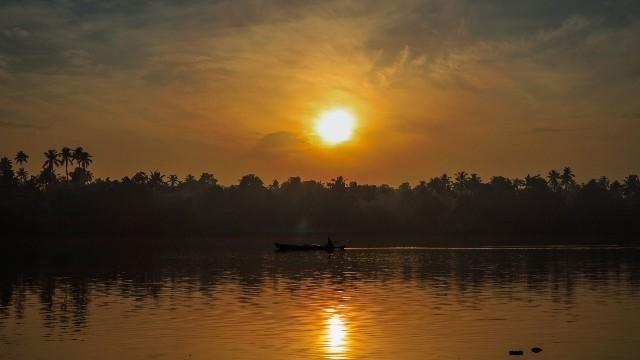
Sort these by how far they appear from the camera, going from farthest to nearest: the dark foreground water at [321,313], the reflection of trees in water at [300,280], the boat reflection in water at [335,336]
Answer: the reflection of trees in water at [300,280]
the dark foreground water at [321,313]
the boat reflection in water at [335,336]

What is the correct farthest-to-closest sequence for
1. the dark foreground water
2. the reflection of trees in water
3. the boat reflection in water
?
the reflection of trees in water, the dark foreground water, the boat reflection in water

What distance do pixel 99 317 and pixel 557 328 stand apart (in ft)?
88.3

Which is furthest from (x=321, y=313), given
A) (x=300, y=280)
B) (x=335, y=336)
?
(x=300, y=280)

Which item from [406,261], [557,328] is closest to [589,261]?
[406,261]

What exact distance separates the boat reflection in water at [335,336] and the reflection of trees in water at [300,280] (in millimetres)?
10749

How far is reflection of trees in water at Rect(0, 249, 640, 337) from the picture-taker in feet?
204

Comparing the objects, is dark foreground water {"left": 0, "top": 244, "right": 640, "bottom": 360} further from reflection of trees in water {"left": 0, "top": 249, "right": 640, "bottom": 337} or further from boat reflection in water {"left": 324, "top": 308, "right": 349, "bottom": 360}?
reflection of trees in water {"left": 0, "top": 249, "right": 640, "bottom": 337}

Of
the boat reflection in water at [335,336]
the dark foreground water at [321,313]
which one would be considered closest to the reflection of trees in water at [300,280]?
the dark foreground water at [321,313]

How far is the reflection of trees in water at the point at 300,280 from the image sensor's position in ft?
204

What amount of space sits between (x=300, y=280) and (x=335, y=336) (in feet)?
127

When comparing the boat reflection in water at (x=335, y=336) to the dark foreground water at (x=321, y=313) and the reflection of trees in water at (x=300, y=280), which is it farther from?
the reflection of trees in water at (x=300, y=280)

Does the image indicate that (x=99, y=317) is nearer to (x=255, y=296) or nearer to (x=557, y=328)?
(x=255, y=296)

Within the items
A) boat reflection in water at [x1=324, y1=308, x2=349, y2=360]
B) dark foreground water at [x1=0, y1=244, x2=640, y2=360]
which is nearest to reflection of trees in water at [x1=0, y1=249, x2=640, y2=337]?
dark foreground water at [x1=0, y1=244, x2=640, y2=360]

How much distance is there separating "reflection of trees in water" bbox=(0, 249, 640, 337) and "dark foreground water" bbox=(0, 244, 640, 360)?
0.18m
